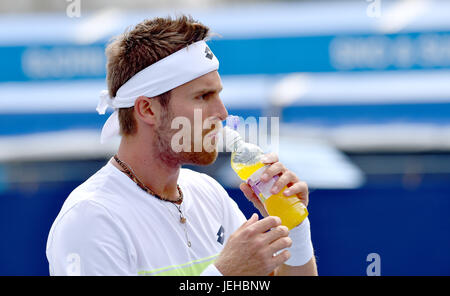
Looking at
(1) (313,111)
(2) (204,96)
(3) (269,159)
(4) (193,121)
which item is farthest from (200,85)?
(1) (313,111)

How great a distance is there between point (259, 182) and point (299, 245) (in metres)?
0.32

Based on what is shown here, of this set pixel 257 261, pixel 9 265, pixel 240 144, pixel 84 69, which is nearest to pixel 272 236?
pixel 257 261

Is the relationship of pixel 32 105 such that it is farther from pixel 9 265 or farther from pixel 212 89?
pixel 212 89

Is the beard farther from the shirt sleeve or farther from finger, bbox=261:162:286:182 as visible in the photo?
the shirt sleeve

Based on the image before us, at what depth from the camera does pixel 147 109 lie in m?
2.44

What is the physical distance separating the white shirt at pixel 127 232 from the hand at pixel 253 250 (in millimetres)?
233

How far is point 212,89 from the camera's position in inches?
96.0

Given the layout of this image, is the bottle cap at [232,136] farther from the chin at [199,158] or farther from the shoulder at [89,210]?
the shoulder at [89,210]

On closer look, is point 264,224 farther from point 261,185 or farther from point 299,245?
point 299,245

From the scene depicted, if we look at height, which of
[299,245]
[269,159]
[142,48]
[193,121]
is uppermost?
[142,48]

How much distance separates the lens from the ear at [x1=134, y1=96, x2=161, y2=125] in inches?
95.7

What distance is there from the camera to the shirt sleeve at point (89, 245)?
2.06m

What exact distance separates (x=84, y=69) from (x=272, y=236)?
389 centimetres

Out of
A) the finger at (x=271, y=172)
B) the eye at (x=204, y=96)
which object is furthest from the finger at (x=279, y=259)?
the eye at (x=204, y=96)
